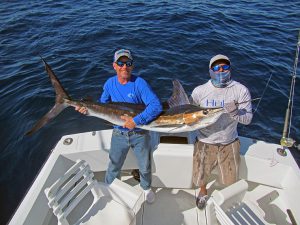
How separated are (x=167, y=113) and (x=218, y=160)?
0.98 m

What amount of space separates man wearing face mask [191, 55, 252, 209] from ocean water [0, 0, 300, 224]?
267 cm

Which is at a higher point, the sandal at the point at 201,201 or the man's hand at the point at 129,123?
the man's hand at the point at 129,123

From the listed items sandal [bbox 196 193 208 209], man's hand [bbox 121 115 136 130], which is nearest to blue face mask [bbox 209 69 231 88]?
man's hand [bbox 121 115 136 130]

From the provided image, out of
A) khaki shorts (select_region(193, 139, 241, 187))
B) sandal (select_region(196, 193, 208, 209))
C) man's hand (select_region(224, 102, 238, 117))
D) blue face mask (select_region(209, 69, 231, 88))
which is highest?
blue face mask (select_region(209, 69, 231, 88))

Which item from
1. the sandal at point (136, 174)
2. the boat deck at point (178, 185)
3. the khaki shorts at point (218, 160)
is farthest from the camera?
the sandal at point (136, 174)

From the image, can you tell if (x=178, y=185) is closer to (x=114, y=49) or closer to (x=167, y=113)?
(x=167, y=113)

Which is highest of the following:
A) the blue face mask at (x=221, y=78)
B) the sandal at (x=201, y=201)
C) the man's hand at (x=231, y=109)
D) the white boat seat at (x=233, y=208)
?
the blue face mask at (x=221, y=78)

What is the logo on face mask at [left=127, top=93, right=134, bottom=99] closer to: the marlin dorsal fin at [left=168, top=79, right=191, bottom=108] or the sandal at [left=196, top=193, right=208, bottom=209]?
the marlin dorsal fin at [left=168, top=79, right=191, bottom=108]

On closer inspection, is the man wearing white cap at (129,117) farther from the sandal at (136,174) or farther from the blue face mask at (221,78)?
the blue face mask at (221,78)

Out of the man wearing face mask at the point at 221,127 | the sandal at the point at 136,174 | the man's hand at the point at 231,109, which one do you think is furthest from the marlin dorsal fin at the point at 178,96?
the sandal at the point at 136,174

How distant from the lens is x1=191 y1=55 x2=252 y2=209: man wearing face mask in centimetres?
368

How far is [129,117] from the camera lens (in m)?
3.85

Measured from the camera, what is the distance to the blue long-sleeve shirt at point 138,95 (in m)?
3.75

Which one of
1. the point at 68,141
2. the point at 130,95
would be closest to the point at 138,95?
the point at 130,95
